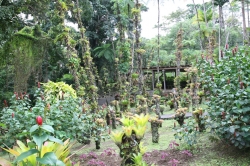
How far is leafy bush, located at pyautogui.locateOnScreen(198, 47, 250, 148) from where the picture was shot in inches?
121

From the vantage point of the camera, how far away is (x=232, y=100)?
322 centimetres

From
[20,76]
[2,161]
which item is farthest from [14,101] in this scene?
[20,76]

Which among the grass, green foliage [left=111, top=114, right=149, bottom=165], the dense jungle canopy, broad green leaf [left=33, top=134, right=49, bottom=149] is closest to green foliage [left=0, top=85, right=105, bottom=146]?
the grass

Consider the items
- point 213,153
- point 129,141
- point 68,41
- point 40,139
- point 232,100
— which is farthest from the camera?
point 68,41

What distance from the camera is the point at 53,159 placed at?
4.63ft

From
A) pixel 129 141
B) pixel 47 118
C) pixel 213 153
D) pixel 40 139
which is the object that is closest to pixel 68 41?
pixel 47 118

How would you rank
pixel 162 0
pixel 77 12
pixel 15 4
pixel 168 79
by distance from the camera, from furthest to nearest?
pixel 168 79 < pixel 162 0 < pixel 77 12 < pixel 15 4

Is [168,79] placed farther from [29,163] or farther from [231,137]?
[29,163]

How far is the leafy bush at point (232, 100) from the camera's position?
3070 mm

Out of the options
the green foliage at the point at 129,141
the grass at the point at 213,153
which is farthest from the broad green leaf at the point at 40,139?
the green foliage at the point at 129,141

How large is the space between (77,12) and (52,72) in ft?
20.4

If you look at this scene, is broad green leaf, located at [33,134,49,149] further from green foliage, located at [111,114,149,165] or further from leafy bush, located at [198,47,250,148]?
leafy bush, located at [198,47,250,148]

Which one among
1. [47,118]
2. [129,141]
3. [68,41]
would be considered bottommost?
[129,141]

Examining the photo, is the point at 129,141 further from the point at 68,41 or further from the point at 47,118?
the point at 68,41
